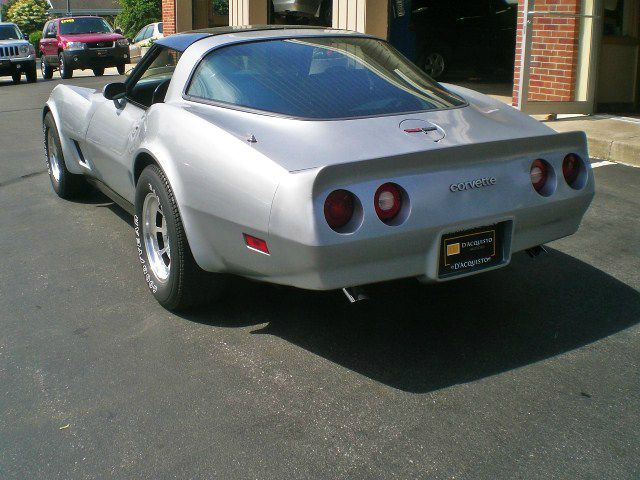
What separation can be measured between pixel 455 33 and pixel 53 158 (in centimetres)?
1072

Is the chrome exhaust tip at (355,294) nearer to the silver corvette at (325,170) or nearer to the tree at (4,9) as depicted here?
the silver corvette at (325,170)

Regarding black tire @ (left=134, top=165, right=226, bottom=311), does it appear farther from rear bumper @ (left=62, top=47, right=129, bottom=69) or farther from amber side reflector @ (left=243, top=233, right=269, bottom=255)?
rear bumper @ (left=62, top=47, right=129, bottom=69)

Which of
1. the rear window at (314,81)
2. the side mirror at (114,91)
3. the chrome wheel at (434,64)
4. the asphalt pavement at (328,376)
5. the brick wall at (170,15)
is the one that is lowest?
the asphalt pavement at (328,376)

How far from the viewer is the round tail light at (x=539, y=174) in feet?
12.9

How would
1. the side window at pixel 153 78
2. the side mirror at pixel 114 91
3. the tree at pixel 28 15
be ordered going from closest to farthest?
the side window at pixel 153 78 < the side mirror at pixel 114 91 < the tree at pixel 28 15

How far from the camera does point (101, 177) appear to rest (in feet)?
18.3

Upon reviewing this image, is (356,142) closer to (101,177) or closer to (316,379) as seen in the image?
(316,379)

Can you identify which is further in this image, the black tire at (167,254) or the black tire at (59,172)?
the black tire at (59,172)

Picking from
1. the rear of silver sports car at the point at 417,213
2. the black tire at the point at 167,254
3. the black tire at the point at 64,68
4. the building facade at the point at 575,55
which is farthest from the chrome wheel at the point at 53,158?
the black tire at the point at 64,68

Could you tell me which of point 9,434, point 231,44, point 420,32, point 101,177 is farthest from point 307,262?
point 420,32

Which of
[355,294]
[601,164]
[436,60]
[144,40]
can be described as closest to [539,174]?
[355,294]

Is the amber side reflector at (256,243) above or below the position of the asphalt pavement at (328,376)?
above

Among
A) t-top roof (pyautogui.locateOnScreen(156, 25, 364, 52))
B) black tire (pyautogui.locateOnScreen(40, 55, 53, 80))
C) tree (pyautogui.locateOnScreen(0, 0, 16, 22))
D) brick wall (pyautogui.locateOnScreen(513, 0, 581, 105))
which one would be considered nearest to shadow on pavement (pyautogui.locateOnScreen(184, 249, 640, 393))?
t-top roof (pyautogui.locateOnScreen(156, 25, 364, 52))

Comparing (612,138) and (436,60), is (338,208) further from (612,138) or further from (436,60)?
(436,60)
